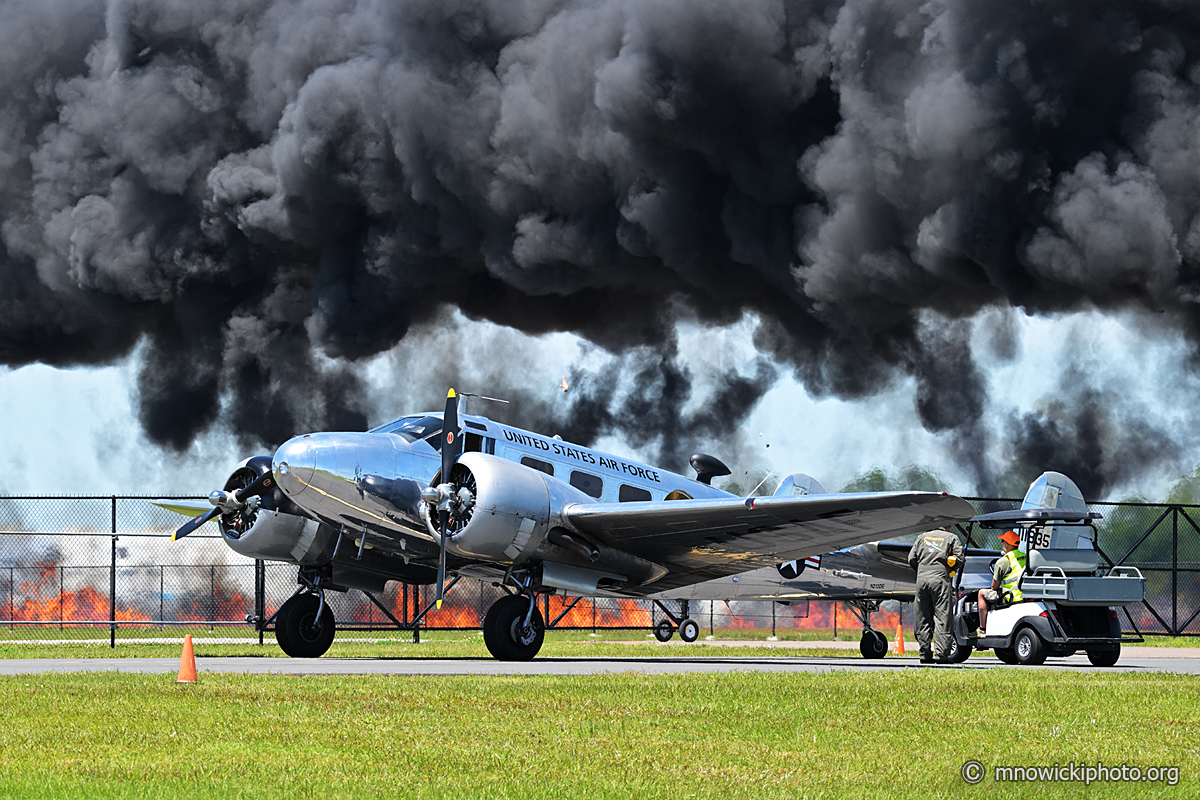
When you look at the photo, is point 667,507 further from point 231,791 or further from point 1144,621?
point 1144,621

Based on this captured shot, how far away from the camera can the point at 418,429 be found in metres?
18.5

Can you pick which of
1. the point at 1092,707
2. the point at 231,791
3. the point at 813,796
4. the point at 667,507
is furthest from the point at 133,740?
the point at 667,507

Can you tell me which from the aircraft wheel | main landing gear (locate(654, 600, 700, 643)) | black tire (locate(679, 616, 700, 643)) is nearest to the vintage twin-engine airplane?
the aircraft wheel

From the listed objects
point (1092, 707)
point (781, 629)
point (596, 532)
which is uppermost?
point (596, 532)

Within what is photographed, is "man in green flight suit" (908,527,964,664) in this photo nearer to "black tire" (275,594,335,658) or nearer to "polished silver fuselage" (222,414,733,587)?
"polished silver fuselage" (222,414,733,587)

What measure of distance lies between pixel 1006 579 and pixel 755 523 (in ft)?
11.6

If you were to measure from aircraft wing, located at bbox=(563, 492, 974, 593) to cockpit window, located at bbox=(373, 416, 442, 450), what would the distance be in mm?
2254

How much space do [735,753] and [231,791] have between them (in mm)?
2746

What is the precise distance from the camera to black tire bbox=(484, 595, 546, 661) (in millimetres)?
17250

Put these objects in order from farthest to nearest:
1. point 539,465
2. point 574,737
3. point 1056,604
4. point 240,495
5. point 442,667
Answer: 1. point 539,465
2. point 240,495
3. point 1056,604
4. point 442,667
5. point 574,737

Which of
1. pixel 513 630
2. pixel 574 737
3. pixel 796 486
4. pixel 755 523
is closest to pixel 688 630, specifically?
pixel 796 486

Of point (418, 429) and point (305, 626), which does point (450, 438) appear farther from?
point (305, 626)

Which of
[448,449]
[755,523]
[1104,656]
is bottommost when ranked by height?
[1104,656]

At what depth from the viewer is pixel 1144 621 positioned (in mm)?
37125
